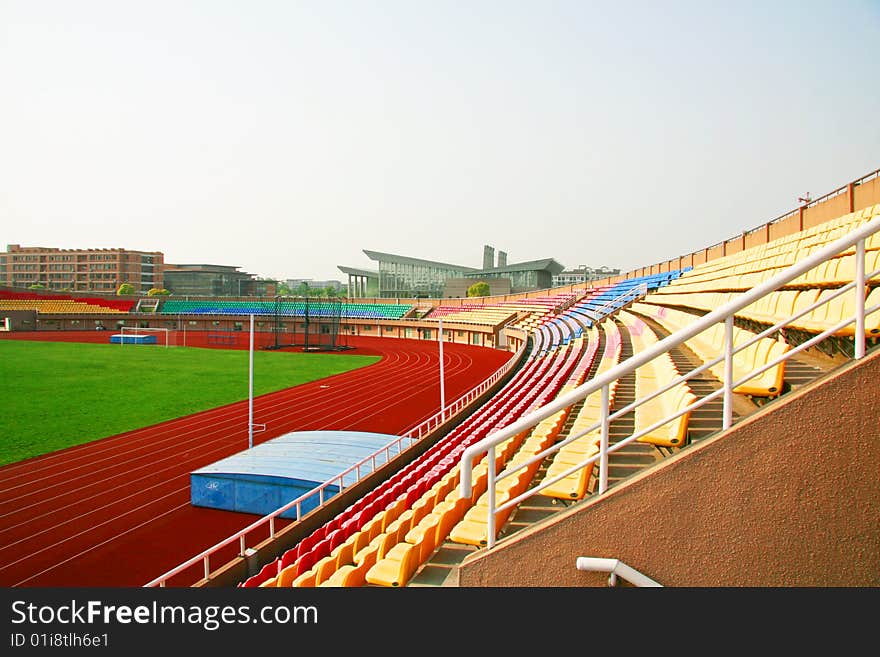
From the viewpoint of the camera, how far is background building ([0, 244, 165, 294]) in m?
115

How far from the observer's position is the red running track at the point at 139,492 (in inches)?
369

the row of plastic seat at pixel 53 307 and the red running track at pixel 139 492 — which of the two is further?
the row of plastic seat at pixel 53 307

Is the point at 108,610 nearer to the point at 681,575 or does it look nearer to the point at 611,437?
the point at 681,575

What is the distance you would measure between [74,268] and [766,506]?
136210 millimetres

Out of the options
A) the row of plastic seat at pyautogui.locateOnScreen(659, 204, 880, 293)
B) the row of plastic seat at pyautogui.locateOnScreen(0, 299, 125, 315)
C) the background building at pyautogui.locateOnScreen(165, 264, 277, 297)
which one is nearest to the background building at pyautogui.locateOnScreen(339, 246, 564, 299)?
the row of plastic seat at pyautogui.locateOnScreen(0, 299, 125, 315)

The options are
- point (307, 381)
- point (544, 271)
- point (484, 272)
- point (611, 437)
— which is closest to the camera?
point (611, 437)

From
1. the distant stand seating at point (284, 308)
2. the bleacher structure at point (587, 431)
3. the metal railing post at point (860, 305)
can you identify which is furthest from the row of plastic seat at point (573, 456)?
the distant stand seating at point (284, 308)

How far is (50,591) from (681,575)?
11.1ft

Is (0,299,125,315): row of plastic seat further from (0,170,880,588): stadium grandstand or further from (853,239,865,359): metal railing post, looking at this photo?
(853,239,865,359): metal railing post

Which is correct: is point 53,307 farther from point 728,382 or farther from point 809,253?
point 728,382

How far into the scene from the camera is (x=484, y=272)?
268 ft

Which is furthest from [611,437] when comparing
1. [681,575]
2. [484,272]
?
[484,272]

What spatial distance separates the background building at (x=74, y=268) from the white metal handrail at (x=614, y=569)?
12943 centimetres

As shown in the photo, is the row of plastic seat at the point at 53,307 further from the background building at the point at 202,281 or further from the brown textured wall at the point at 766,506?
the brown textured wall at the point at 766,506
